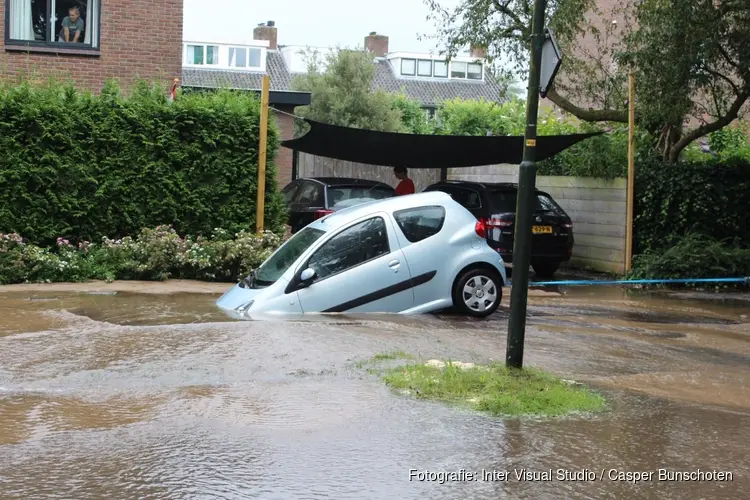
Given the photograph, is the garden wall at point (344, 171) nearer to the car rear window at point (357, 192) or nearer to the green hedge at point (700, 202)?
the car rear window at point (357, 192)

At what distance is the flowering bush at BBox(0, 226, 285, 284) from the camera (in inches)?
510

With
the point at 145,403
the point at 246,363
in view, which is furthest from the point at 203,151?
the point at 145,403

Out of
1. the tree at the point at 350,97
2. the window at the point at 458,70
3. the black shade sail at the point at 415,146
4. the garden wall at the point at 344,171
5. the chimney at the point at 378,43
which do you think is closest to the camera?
the black shade sail at the point at 415,146

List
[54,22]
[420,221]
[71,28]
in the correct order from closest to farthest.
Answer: [420,221], [54,22], [71,28]

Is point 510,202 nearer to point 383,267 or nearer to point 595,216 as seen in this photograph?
point 595,216

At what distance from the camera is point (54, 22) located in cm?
1741

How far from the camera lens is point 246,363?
7723 millimetres

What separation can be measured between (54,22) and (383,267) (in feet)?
32.8

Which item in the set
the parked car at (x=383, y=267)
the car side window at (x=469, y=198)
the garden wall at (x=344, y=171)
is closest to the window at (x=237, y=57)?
the garden wall at (x=344, y=171)

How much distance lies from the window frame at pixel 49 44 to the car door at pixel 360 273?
29.6ft

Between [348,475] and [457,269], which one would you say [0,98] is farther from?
[348,475]

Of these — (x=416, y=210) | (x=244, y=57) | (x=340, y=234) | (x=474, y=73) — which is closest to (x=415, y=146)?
(x=416, y=210)

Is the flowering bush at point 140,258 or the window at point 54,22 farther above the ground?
the window at point 54,22

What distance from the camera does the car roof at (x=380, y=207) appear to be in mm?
10984
